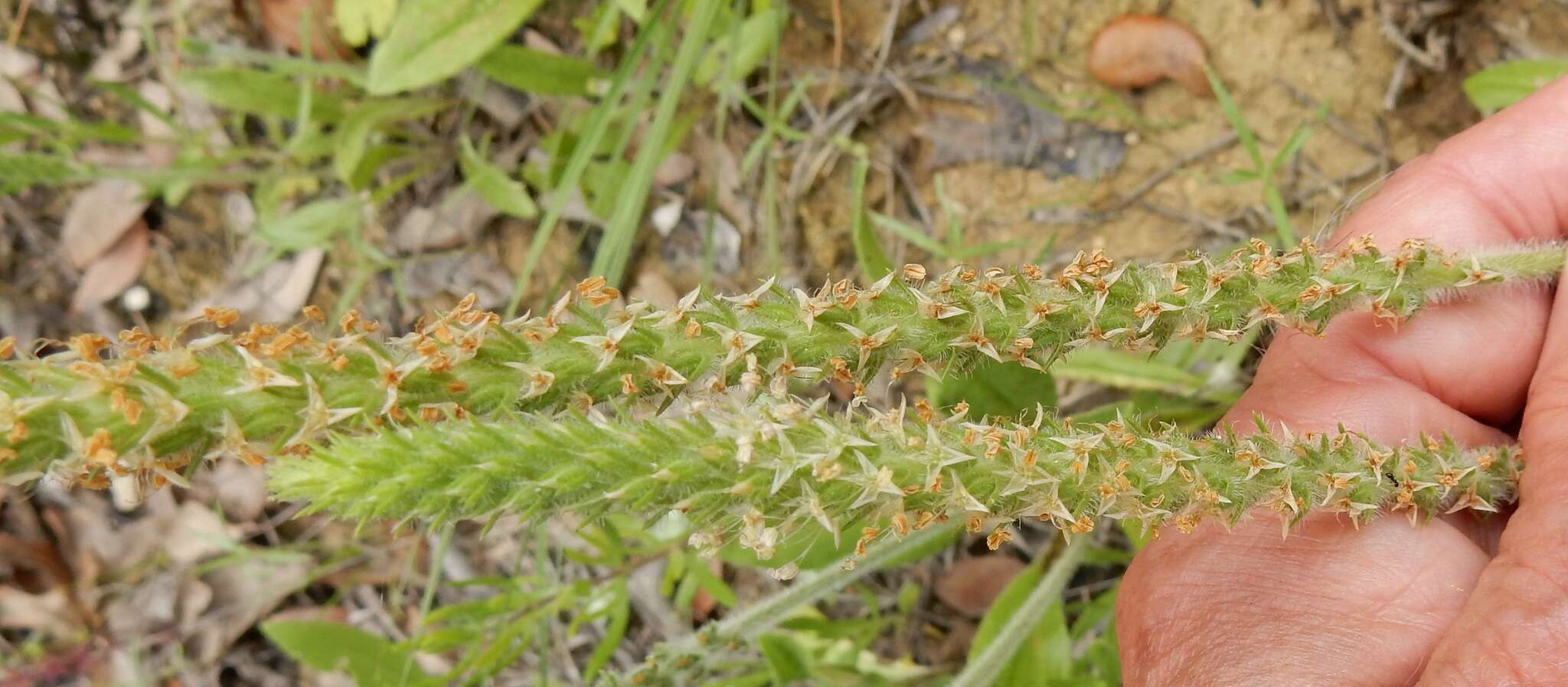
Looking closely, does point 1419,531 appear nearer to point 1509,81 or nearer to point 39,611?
point 1509,81

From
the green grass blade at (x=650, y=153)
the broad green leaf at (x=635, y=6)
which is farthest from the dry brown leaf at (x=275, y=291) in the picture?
the broad green leaf at (x=635, y=6)

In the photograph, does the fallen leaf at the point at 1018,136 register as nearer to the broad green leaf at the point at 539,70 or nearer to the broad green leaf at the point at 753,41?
the broad green leaf at the point at 753,41

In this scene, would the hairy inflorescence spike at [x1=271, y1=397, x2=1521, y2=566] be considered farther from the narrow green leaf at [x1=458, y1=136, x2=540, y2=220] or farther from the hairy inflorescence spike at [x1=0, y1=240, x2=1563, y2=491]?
the narrow green leaf at [x1=458, y1=136, x2=540, y2=220]

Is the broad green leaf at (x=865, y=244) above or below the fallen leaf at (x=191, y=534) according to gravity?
above

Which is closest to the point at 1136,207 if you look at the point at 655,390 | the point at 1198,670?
the point at 1198,670

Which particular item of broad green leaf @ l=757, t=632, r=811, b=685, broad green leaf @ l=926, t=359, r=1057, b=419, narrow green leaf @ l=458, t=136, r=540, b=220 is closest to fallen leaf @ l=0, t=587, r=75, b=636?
narrow green leaf @ l=458, t=136, r=540, b=220
